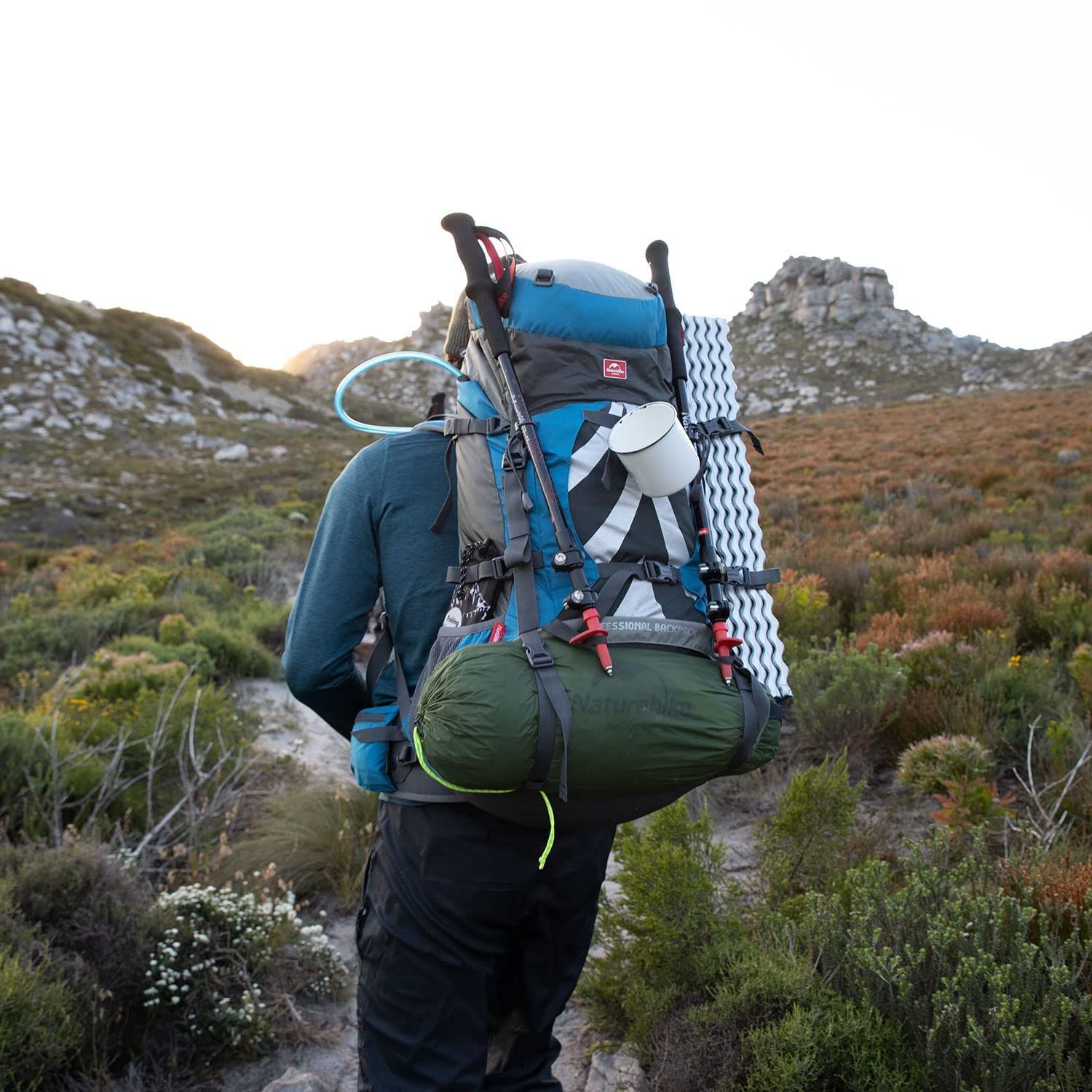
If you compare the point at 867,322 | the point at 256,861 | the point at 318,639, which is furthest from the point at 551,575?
the point at 867,322

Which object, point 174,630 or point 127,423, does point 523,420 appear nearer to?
point 174,630

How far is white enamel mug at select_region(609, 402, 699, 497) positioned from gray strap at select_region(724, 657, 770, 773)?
0.38 metres

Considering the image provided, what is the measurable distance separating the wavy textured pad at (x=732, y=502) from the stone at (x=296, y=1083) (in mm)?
1896

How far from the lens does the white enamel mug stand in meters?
1.46

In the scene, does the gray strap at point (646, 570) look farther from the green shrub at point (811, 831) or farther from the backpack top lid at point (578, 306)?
the green shrub at point (811, 831)

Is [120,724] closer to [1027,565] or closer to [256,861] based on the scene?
[256,861]

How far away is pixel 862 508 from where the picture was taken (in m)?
10.7

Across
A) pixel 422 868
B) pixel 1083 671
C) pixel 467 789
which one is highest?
pixel 467 789

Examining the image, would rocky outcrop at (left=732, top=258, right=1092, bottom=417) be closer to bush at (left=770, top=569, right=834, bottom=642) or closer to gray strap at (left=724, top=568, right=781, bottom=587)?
bush at (left=770, top=569, right=834, bottom=642)

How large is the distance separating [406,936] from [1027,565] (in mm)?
6664

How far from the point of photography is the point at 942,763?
11.5 ft

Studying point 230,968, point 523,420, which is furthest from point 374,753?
point 230,968

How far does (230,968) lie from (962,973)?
242 cm

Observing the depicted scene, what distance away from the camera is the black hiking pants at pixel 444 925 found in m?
1.62
